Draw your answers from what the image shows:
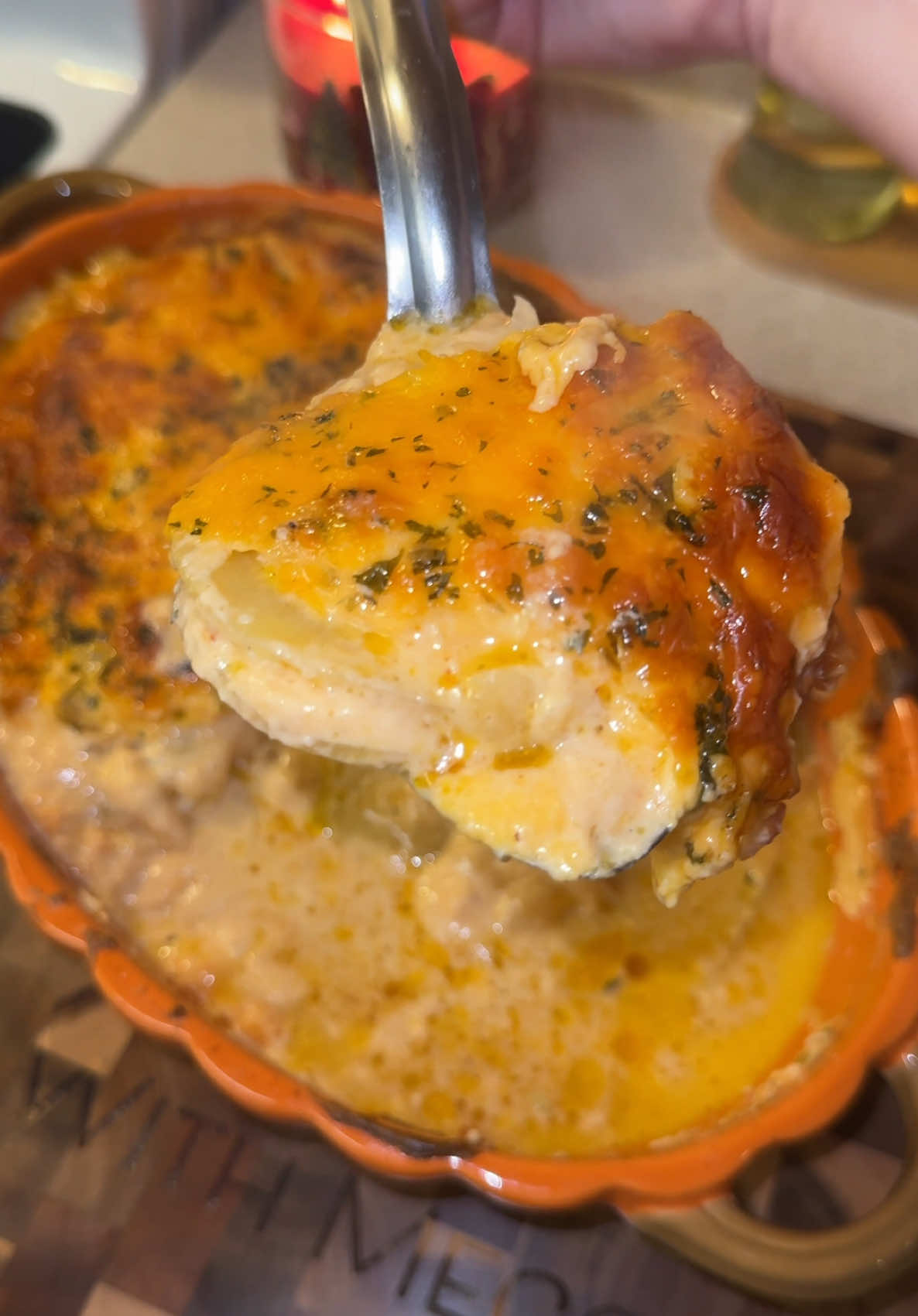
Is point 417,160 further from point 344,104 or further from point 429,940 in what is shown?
point 429,940

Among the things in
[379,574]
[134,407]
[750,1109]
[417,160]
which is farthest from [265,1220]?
[417,160]

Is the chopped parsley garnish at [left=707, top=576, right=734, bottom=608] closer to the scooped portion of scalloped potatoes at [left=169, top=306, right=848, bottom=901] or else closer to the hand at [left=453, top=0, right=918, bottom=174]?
the scooped portion of scalloped potatoes at [left=169, top=306, right=848, bottom=901]

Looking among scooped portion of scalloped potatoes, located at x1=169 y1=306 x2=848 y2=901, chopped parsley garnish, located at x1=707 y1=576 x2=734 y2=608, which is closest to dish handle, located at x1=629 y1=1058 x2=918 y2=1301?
scooped portion of scalloped potatoes, located at x1=169 y1=306 x2=848 y2=901

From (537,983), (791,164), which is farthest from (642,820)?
(791,164)

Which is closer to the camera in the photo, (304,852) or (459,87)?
(459,87)

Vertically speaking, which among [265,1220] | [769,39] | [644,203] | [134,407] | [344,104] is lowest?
[265,1220]

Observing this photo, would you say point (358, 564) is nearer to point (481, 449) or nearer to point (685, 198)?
point (481, 449)

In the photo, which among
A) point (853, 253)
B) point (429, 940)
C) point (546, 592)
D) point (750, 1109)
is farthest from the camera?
point (853, 253)
